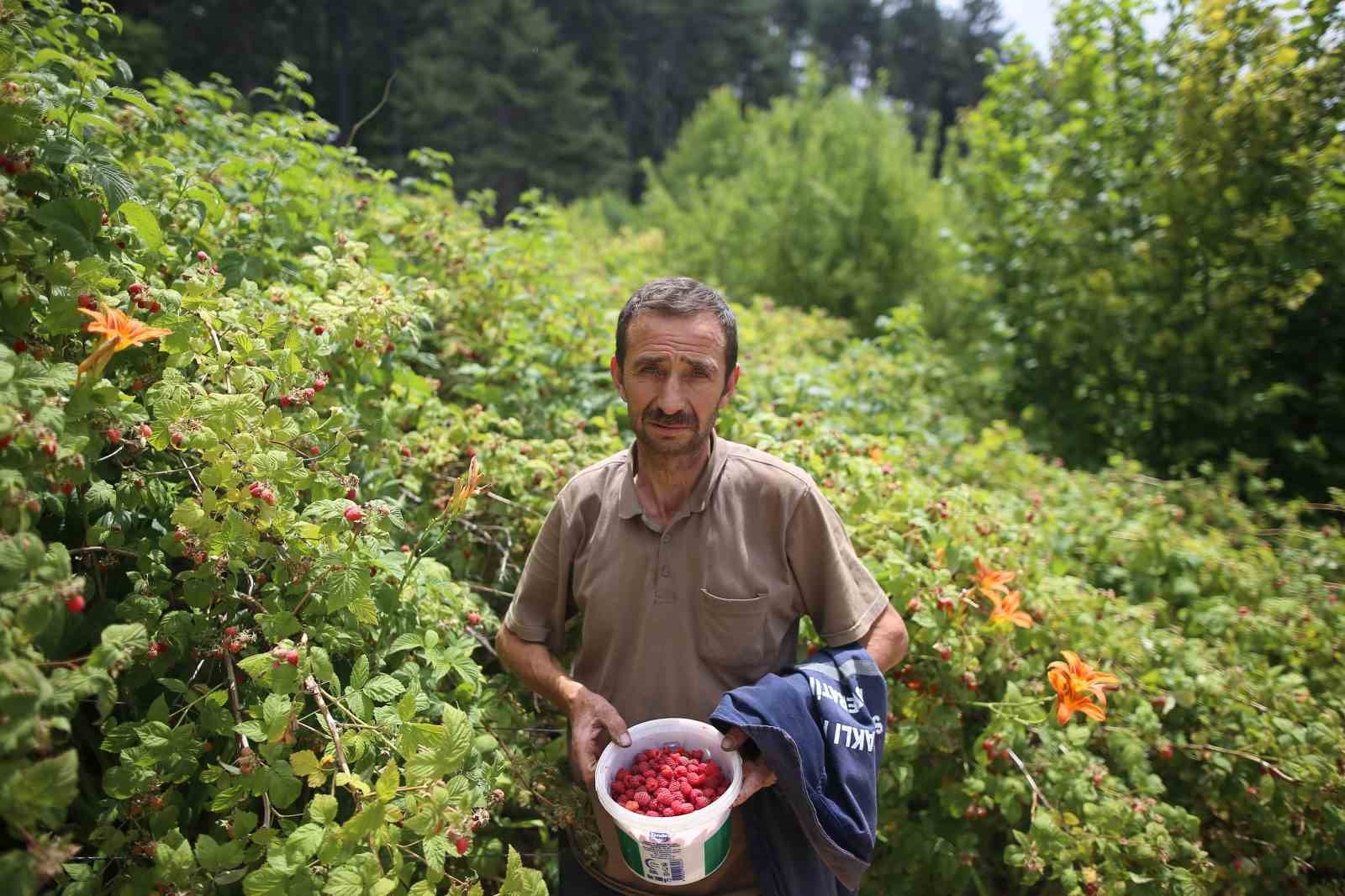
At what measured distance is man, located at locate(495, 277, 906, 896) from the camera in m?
1.97

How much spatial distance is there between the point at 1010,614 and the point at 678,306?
4.25 ft

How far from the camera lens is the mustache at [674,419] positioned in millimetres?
1969

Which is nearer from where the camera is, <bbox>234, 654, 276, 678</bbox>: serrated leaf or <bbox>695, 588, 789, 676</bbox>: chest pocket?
<bbox>234, 654, 276, 678</bbox>: serrated leaf

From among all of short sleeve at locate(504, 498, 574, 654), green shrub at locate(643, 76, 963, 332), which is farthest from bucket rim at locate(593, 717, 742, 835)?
green shrub at locate(643, 76, 963, 332)

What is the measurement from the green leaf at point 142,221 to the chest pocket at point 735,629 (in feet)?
4.85

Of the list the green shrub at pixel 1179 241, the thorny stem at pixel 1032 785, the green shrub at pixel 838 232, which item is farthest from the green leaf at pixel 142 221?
the green shrub at pixel 838 232

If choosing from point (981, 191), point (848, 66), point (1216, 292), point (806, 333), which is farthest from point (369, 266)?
point (848, 66)

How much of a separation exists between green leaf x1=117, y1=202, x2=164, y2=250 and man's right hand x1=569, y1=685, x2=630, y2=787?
55.4 inches

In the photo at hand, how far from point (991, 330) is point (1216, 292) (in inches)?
65.9

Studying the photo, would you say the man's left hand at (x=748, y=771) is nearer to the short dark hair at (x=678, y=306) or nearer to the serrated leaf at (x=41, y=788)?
the short dark hair at (x=678, y=306)

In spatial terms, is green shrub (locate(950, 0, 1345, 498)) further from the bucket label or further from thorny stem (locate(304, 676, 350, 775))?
thorny stem (locate(304, 676, 350, 775))

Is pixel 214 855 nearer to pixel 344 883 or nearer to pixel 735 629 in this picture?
pixel 344 883

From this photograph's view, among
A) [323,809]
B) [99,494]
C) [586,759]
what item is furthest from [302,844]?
[99,494]

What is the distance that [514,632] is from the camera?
212cm
